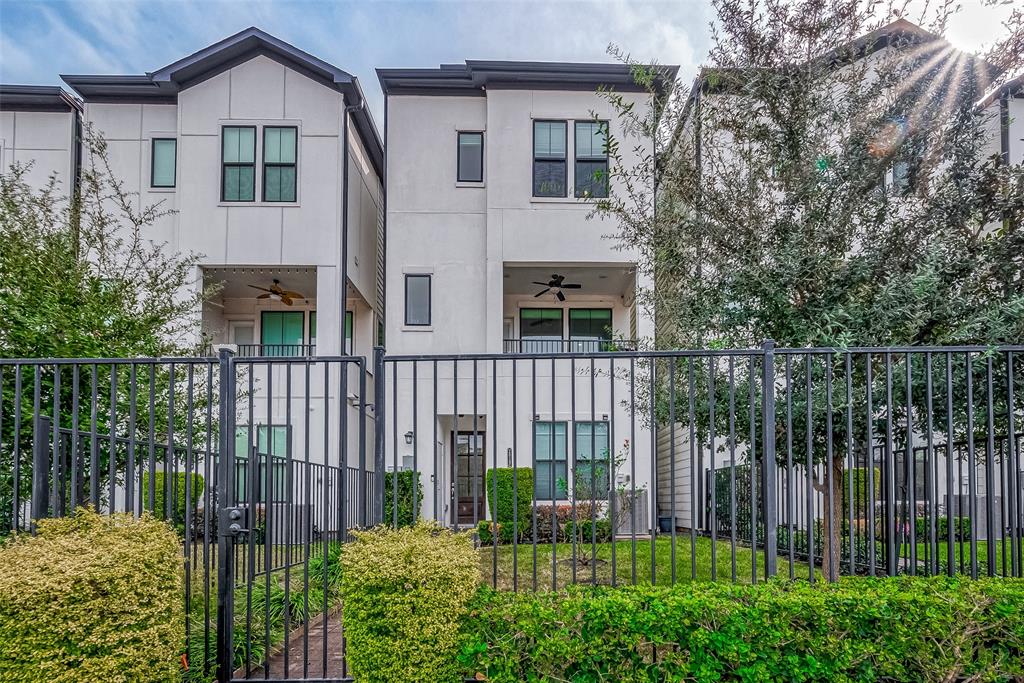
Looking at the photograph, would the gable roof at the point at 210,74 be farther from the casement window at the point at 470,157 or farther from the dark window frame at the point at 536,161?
the dark window frame at the point at 536,161

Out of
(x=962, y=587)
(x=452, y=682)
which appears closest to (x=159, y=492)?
(x=452, y=682)

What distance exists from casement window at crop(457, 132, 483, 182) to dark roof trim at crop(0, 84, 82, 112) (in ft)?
26.7

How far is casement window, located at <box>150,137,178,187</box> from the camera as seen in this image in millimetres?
14875

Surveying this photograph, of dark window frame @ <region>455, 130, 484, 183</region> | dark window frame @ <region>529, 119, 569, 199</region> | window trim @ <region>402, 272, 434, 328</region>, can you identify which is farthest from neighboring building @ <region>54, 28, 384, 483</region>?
dark window frame @ <region>529, 119, 569, 199</region>

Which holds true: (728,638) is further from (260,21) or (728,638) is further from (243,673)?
(260,21)

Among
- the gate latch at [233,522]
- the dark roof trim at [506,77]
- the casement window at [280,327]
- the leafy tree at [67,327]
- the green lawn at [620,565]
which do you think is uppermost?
the dark roof trim at [506,77]

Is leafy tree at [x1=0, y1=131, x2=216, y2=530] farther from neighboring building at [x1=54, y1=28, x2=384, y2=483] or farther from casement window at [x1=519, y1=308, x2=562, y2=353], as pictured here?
casement window at [x1=519, y1=308, x2=562, y2=353]

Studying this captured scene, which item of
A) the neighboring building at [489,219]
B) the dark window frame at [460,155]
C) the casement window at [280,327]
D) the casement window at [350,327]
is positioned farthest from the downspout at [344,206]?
the casement window at [280,327]

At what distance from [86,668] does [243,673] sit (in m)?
1.44

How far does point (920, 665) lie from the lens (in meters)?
4.05

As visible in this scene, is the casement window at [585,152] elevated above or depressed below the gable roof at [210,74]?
below

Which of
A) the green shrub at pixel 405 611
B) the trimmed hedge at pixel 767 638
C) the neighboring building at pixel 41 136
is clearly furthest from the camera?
the neighboring building at pixel 41 136

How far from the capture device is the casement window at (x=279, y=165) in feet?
47.5

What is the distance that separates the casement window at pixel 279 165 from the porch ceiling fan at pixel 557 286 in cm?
547
